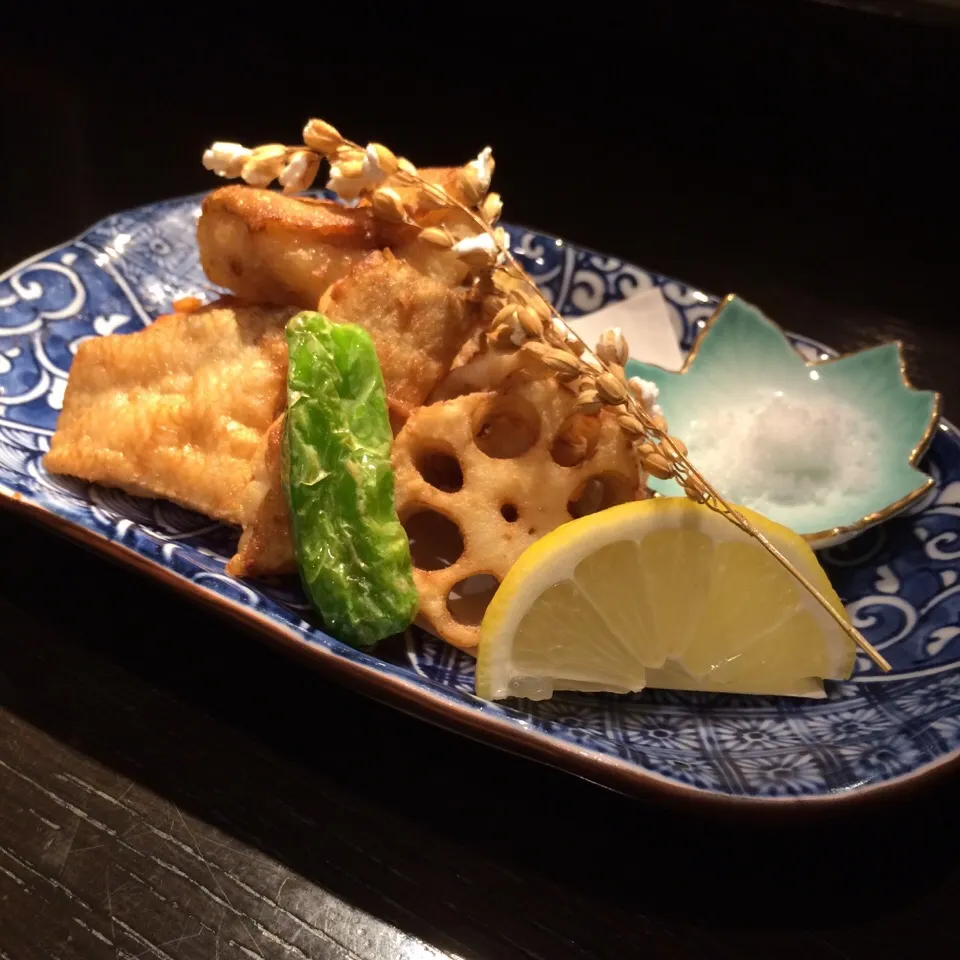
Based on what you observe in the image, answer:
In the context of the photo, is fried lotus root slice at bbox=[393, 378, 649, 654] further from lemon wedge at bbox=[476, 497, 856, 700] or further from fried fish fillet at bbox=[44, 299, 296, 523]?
fried fish fillet at bbox=[44, 299, 296, 523]

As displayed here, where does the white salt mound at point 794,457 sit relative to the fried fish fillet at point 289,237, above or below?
below

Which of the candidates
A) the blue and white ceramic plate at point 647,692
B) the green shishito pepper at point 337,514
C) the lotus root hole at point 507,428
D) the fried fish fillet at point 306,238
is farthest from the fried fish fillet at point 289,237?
the blue and white ceramic plate at point 647,692

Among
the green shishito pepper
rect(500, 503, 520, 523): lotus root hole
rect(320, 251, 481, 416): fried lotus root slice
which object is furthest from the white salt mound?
the green shishito pepper

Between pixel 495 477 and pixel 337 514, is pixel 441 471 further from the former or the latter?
pixel 337 514

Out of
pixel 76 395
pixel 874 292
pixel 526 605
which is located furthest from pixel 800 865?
pixel 874 292

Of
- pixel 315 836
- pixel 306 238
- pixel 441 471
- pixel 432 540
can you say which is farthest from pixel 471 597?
pixel 306 238

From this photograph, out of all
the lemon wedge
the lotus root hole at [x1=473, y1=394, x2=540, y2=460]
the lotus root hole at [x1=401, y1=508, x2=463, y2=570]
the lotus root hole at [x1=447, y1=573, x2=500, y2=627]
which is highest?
the lotus root hole at [x1=473, y1=394, x2=540, y2=460]

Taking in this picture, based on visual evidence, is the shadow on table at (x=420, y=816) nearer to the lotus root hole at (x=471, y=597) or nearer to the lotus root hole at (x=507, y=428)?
the lotus root hole at (x=471, y=597)
